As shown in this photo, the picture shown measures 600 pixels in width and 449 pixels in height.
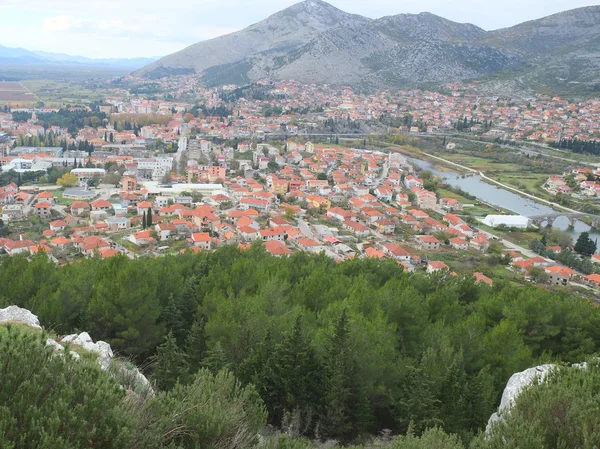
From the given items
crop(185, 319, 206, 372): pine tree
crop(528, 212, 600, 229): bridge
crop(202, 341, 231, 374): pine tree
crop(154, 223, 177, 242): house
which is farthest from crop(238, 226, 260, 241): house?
crop(528, 212, 600, 229): bridge

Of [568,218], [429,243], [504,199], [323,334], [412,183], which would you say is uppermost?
[323,334]

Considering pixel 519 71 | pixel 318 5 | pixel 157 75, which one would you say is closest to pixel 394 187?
pixel 519 71

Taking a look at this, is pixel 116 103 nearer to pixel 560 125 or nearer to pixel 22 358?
pixel 560 125

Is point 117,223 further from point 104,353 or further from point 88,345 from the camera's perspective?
point 104,353

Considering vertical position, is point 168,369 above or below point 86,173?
above

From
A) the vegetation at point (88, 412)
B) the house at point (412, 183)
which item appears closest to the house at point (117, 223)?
the house at point (412, 183)

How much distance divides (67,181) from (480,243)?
20.8 m

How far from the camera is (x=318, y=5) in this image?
408ft

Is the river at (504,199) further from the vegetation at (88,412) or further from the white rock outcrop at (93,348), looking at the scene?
the vegetation at (88,412)

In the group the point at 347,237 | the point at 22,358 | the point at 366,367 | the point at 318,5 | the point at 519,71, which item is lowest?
the point at 347,237

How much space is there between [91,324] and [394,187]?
78.7 feet

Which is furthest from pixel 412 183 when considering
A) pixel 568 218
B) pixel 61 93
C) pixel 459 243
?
pixel 61 93

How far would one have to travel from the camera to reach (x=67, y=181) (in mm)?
27266

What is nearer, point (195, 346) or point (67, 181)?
point (195, 346)
